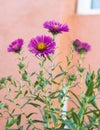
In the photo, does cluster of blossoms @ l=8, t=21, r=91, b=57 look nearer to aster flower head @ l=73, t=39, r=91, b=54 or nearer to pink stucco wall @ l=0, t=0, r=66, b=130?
aster flower head @ l=73, t=39, r=91, b=54

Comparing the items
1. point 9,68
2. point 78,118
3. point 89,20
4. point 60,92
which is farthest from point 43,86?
point 89,20

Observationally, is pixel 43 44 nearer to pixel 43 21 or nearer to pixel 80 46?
pixel 80 46

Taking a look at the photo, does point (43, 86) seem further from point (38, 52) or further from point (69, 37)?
point (69, 37)

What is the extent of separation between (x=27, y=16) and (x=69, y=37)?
35cm

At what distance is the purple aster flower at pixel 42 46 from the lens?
35.4 inches

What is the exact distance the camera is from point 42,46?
0.91 m

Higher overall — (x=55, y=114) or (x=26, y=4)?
(x=26, y=4)

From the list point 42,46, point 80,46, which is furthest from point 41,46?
point 80,46

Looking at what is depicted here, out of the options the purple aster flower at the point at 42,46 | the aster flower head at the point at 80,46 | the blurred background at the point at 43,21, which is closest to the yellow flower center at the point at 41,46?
the purple aster flower at the point at 42,46

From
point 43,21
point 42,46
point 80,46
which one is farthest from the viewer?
point 43,21

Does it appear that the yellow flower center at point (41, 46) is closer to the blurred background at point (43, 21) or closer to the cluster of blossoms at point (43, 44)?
the cluster of blossoms at point (43, 44)

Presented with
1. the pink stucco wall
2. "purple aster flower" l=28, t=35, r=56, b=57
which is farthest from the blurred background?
"purple aster flower" l=28, t=35, r=56, b=57

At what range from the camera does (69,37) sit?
7.36ft

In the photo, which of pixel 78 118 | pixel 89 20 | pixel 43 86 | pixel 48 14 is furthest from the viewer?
pixel 89 20
